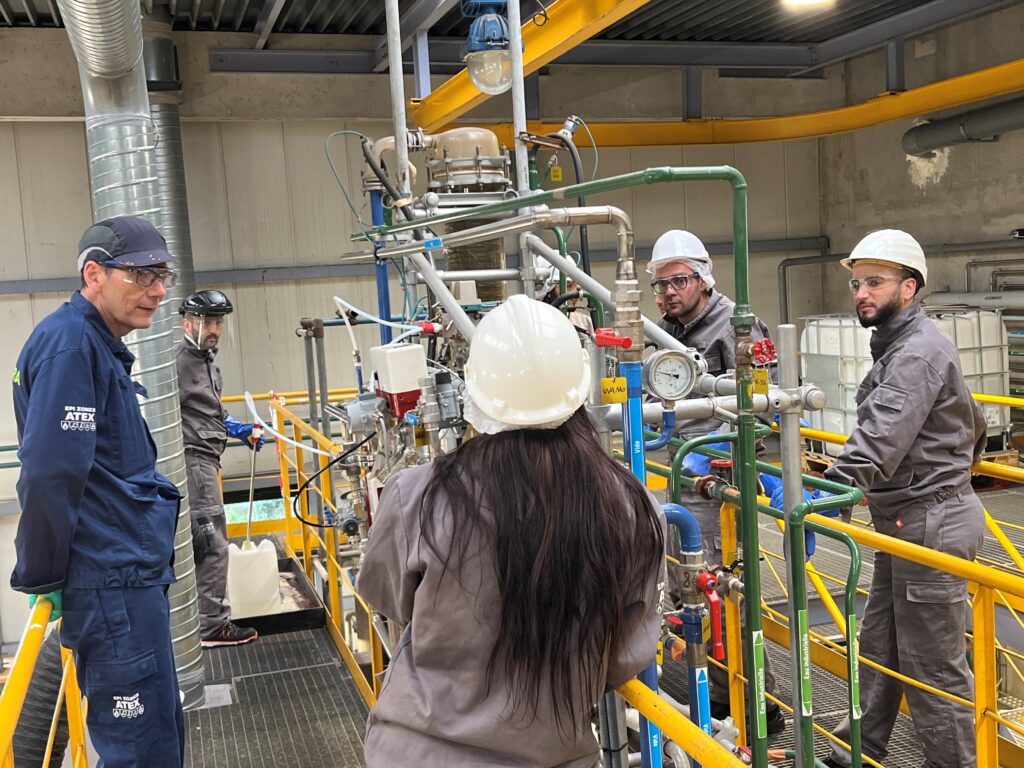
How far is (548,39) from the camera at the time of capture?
686 centimetres

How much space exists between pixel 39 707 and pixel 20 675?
91 centimetres

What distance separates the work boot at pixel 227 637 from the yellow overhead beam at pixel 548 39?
154 inches

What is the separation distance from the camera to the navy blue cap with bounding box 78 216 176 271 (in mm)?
2451

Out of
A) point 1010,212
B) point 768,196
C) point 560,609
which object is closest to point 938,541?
point 560,609

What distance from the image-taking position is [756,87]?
41.0 feet

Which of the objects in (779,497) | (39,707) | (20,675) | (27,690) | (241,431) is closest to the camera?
(20,675)

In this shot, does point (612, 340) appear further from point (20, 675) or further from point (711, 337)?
point (711, 337)

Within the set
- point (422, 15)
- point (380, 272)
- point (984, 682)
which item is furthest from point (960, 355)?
point (984, 682)

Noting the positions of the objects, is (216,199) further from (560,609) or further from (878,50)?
(560,609)

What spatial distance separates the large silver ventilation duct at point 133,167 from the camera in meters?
3.37

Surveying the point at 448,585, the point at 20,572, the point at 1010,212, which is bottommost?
the point at 20,572

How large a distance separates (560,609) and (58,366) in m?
1.52

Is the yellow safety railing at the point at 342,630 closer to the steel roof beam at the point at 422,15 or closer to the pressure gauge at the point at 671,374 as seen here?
the pressure gauge at the point at 671,374

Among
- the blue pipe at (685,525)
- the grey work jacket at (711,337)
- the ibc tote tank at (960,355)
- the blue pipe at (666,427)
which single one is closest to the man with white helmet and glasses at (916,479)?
the grey work jacket at (711,337)
